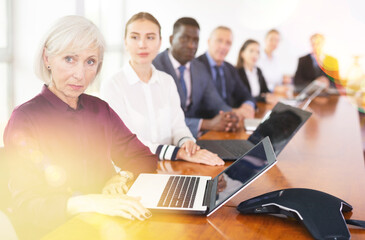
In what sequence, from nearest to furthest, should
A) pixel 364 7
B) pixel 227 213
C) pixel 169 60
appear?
pixel 227 213
pixel 169 60
pixel 364 7

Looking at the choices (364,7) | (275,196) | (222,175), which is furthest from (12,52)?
(364,7)

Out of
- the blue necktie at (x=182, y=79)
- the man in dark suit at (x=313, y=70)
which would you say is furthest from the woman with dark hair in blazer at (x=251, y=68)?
the blue necktie at (x=182, y=79)

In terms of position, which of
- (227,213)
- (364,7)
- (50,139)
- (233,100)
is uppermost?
(364,7)

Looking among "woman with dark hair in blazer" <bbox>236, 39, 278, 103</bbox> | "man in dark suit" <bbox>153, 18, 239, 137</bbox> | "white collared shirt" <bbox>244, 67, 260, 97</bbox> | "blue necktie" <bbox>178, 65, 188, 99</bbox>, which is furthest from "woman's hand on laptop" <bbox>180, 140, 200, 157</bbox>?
"white collared shirt" <bbox>244, 67, 260, 97</bbox>

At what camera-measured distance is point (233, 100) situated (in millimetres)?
3979

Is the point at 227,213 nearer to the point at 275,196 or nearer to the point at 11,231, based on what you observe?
the point at 275,196

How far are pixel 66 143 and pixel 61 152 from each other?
4 centimetres

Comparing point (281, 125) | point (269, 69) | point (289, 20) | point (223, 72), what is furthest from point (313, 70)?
point (281, 125)

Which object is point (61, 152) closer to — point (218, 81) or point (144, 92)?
point (144, 92)

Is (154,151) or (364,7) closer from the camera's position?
(154,151)

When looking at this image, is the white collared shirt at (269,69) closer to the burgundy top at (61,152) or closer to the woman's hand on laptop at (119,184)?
the burgundy top at (61,152)

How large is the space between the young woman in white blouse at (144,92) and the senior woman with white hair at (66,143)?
47 cm

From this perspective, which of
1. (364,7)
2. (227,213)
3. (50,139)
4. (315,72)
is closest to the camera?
(227,213)

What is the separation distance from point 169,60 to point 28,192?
6.06ft
